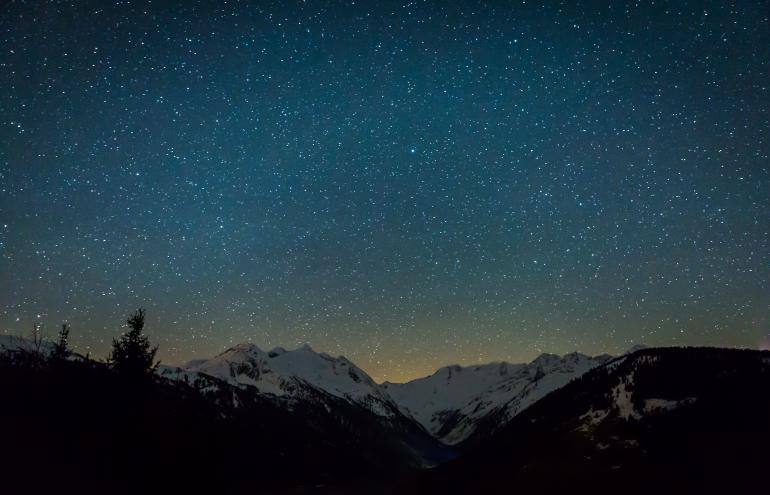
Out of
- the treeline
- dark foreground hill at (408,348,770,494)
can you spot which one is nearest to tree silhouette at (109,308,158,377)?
the treeline

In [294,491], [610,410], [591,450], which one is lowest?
[294,491]

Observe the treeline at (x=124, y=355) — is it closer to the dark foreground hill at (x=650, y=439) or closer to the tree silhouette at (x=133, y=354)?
the tree silhouette at (x=133, y=354)

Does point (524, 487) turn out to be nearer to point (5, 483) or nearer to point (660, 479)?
point (660, 479)

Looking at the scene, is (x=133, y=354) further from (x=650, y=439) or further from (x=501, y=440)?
(x=501, y=440)

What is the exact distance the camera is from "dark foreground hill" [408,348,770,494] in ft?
365

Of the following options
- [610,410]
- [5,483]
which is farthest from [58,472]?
[610,410]

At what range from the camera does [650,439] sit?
132 m

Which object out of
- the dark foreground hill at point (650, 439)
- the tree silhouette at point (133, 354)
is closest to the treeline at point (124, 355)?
the tree silhouette at point (133, 354)

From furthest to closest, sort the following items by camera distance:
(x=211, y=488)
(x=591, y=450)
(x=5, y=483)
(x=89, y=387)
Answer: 1. (x=591, y=450)
2. (x=89, y=387)
3. (x=211, y=488)
4. (x=5, y=483)

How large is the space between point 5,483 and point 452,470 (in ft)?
595

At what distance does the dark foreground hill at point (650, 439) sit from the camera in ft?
365

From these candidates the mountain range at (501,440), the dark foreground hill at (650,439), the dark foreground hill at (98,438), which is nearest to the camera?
the dark foreground hill at (98,438)

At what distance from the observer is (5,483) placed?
24.1 m

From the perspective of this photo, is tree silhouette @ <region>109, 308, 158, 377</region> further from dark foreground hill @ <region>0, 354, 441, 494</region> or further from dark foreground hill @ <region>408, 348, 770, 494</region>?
dark foreground hill @ <region>408, 348, 770, 494</region>
